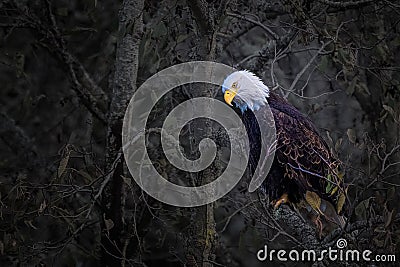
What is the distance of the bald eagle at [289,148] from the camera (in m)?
2.03

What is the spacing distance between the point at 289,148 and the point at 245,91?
0.67ft

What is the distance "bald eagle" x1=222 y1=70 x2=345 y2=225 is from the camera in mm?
2029

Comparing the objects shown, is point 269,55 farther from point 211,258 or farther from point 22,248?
point 22,248

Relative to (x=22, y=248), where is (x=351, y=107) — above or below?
above

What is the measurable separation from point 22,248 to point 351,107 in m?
1.98

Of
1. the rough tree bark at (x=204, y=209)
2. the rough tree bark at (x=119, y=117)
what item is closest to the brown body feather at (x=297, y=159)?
the rough tree bark at (x=204, y=209)

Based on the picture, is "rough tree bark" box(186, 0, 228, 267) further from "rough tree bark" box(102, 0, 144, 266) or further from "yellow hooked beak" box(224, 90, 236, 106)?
"rough tree bark" box(102, 0, 144, 266)

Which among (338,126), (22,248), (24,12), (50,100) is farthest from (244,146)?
(50,100)

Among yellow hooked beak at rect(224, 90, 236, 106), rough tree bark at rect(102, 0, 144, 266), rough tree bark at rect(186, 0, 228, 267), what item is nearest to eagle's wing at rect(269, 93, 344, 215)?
yellow hooked beak at rect(224, 90, 236, 106)

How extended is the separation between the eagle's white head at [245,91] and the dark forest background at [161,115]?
0.60 ft

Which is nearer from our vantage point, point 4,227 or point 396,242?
point 396,242

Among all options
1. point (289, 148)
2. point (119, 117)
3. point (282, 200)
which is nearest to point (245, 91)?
point (289, 148)

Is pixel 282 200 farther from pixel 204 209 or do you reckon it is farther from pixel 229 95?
pixel 229 95

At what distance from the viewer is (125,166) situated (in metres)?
2.40
